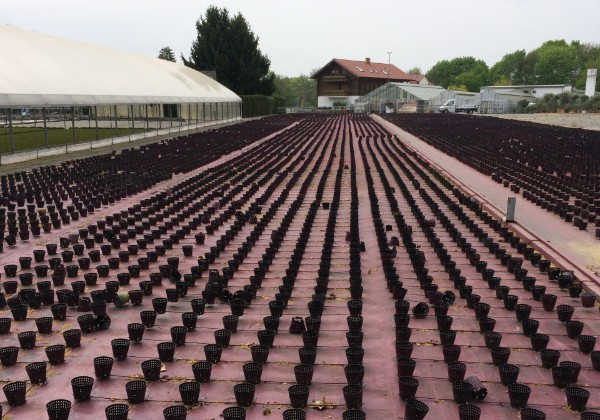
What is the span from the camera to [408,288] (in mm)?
7426

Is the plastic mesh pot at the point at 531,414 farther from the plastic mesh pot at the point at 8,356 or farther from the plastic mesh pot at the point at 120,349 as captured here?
the plastic mesh pot at the point at 8,356

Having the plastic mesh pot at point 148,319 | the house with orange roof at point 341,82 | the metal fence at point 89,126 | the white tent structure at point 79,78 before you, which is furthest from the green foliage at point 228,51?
the plastic mesh pot at point 148,319

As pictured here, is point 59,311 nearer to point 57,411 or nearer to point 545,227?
point 57,411

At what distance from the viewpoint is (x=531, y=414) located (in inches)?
166

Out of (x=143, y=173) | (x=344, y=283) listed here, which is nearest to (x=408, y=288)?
(x=344, y=283)

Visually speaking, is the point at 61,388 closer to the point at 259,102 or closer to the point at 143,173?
the point at 143,173

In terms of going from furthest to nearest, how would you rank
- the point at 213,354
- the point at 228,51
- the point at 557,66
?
the point at 557,66, the point at 228,51, the point at 213,354

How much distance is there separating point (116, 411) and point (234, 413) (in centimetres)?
96

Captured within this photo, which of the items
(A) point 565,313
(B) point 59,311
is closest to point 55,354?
(B) point 59,311

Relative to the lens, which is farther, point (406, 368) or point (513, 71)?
point (513, 71)

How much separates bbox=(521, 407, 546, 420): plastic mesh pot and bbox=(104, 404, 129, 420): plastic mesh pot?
3.14 m

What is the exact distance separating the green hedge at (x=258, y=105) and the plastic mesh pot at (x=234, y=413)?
5571cm

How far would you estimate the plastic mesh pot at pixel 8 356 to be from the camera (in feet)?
17.0

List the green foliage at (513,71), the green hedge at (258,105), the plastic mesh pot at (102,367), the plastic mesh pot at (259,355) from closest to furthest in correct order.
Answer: the plastic mesh pot at (102,367), the plastic mesh pot at (259,355), the green hedge at (258,105), the green foliage at (513,71)
